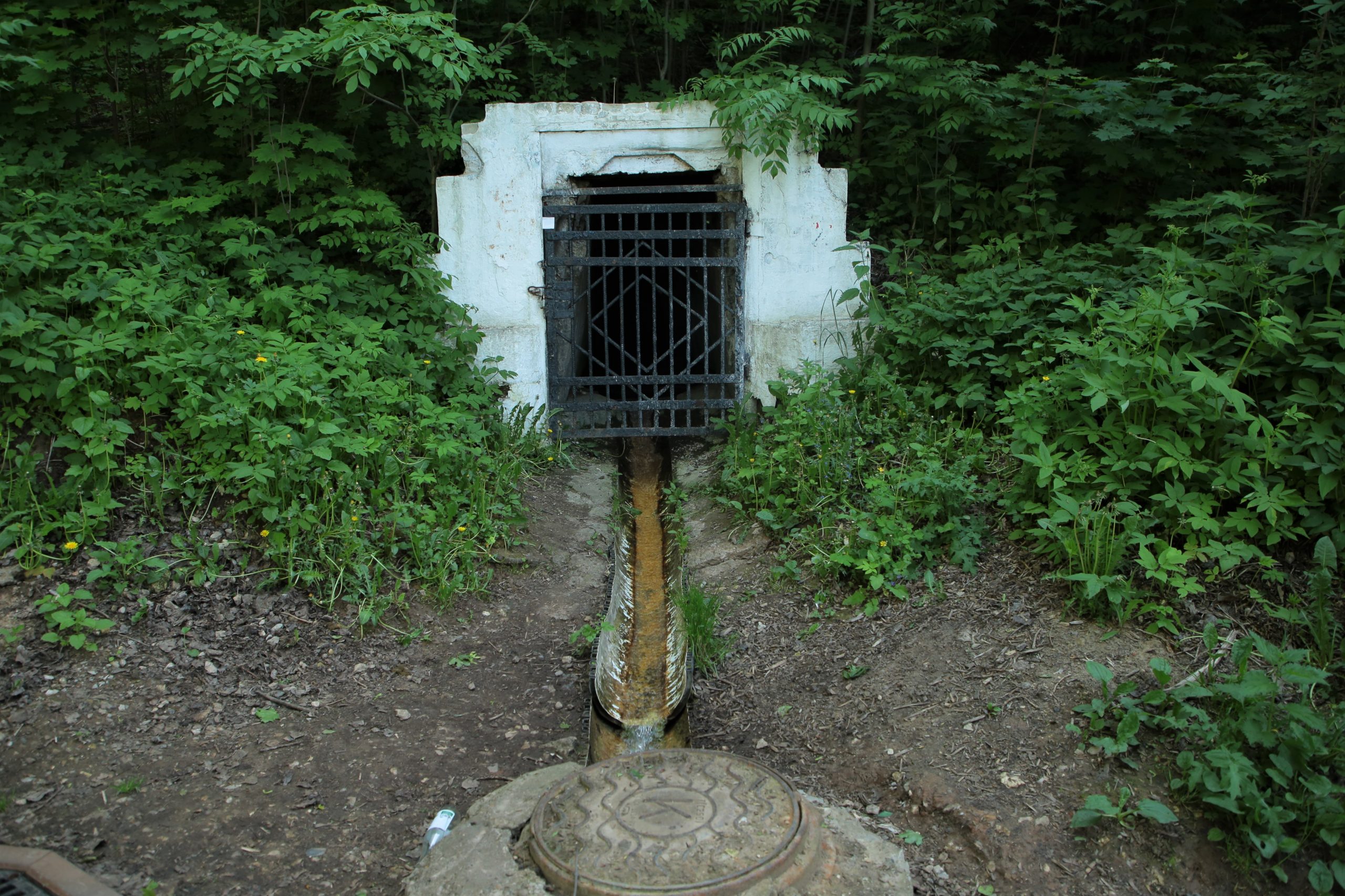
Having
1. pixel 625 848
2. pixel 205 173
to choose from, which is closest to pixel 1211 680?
pixel 625 848

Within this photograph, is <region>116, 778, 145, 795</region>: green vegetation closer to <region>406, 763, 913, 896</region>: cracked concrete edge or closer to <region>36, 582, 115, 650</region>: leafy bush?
<region>36, 582, 115, 650</region>: leafy bush

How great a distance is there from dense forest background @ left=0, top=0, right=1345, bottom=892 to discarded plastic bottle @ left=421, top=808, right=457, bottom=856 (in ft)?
5.22

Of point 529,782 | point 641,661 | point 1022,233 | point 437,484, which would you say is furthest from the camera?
point 1022,233

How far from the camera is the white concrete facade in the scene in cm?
688

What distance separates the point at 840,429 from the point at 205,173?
16.3ft

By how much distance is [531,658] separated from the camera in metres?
4.89

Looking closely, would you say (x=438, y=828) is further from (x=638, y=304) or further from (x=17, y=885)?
(x=638, y=304)

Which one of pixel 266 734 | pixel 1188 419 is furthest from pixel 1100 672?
pixel 266 734

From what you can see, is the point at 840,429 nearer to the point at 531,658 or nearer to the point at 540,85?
the point at 531,658

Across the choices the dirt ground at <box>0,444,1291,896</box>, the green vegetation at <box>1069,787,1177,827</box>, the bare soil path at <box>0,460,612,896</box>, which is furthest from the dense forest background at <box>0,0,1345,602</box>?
the green vegetation at <box>1069,787,1177,827</box>

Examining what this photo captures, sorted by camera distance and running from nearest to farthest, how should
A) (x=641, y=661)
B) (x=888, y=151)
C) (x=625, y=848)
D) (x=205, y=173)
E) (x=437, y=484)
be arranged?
(x=625, y=848)
(x=641, y=661)
(x=437, y=484)
(x=205, y=173)
(x=888, y=151)

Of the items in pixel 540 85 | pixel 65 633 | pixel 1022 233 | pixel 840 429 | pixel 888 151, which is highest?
pixel 540 85

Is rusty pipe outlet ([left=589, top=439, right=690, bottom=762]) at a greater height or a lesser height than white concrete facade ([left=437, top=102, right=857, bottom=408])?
lesser

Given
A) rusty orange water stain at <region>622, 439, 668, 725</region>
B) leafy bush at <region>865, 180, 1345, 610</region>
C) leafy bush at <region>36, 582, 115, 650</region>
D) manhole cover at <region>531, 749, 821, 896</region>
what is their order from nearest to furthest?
manhole cover at <region>531, 749, 821, 896</region> < leafy bush at <region>865, 180, 1345, 610</region> < leafy bush at <region>36, 582, 115, 650</region> < rusty orange water stain at <region>622, 439, 668, 725</region>
